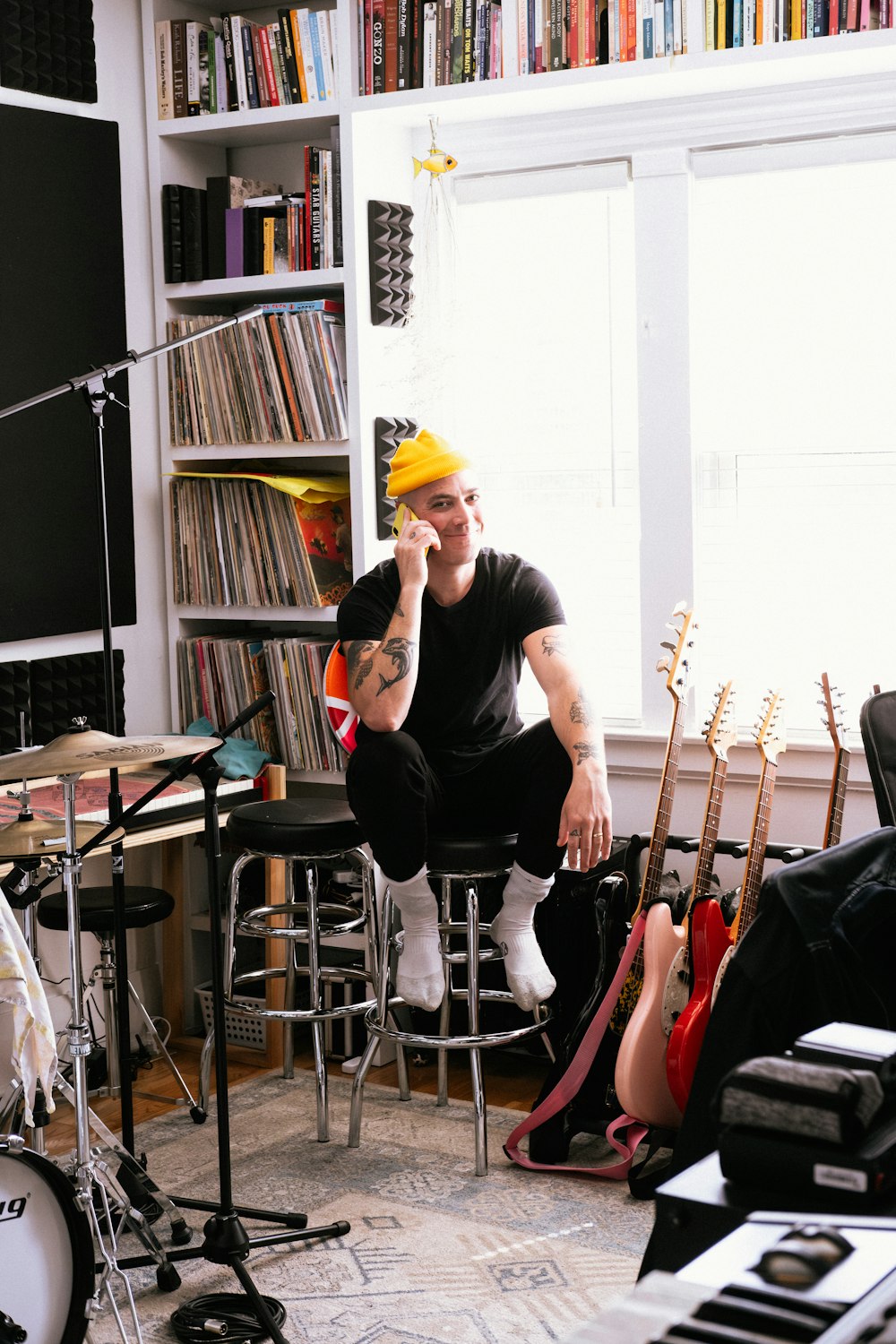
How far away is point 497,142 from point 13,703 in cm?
179

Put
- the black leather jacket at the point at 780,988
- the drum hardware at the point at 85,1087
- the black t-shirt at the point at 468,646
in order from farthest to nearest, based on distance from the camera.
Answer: the black t-shirt at the point at 468,646, the drum hardware at the point at 85,1087, the black leather jacket at the point at 780,988

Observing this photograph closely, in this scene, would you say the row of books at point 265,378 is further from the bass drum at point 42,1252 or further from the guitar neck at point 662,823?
the bass drum at point 42,1252

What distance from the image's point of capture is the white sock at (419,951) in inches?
120

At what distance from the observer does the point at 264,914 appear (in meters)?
3.46

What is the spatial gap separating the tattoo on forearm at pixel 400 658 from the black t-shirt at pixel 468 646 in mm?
150

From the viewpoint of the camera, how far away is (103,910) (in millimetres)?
3289

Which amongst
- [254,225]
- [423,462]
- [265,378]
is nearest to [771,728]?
[423,462]

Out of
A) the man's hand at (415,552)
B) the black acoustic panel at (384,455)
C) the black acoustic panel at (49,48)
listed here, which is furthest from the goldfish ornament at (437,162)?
the man's hand at (415,552)

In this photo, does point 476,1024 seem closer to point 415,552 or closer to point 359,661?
point 359,661

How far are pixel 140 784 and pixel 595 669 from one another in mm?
1125

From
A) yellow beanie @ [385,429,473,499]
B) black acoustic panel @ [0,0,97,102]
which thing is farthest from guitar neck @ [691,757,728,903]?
black acoustic panel @ [0,0,97,102]

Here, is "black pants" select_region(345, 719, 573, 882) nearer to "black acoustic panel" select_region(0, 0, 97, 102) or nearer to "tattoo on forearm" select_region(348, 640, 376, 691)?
"tattoo on forearm" select_region(348, 640, 376, 691)

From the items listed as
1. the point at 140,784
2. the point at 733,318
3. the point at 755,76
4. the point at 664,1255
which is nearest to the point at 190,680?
the point at 140,784

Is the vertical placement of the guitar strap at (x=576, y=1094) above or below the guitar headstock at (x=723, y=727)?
below
